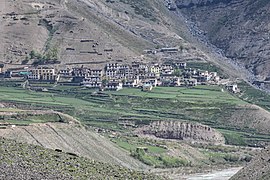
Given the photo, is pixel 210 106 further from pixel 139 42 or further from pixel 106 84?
pixel 139 42

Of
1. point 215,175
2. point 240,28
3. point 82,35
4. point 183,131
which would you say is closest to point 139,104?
point 183,131

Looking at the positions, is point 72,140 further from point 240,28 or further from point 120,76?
point 240,28

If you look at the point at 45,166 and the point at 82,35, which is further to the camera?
the point at 82,35

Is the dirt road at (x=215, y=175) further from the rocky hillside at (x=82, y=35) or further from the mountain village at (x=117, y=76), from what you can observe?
the rocky hillside at (x=82, y=35)

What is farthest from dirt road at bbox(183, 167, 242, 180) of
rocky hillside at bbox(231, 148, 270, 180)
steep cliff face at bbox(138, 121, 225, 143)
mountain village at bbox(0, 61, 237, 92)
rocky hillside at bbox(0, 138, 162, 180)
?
mountain village at bbox(0, 61, 237, 92)

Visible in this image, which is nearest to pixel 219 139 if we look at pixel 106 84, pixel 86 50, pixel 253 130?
pixel 253 130

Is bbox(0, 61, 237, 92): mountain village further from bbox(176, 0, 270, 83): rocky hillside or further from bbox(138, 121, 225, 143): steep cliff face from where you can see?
bbox(138, 121, 225, 143): steep cliff face

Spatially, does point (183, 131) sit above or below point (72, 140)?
below
